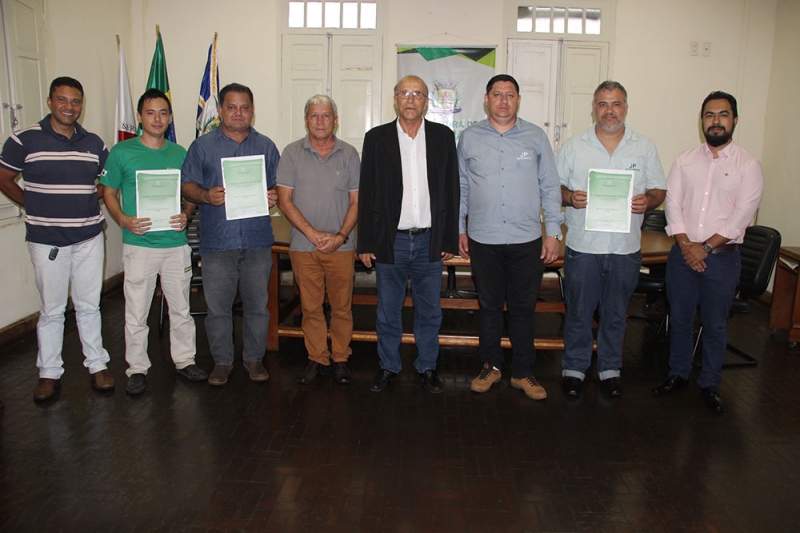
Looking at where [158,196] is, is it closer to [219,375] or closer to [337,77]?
[219,375]

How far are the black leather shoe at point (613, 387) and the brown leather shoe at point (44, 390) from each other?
3609mm

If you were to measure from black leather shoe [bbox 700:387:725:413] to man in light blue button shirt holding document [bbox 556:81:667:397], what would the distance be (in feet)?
1.75

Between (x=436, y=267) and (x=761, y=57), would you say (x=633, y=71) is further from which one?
(x=436, y=267)

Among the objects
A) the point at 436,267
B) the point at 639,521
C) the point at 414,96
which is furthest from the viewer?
the point at 436,267

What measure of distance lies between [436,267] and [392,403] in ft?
3.00

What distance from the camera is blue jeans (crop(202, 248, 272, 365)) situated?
4.01 metres

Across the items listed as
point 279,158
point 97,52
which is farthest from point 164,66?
point 279,158

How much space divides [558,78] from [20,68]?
5.56m

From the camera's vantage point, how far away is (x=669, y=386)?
4.12m

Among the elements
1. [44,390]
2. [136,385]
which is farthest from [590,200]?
[44,390]

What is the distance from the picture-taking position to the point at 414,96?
12.0 ft

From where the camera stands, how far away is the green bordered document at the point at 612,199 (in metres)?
3.79

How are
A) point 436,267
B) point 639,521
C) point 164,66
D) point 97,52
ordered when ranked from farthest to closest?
point 164,66
point 97,52
point 436,267
point 639,521

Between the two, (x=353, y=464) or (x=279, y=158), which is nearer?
(x=353, y=464)
